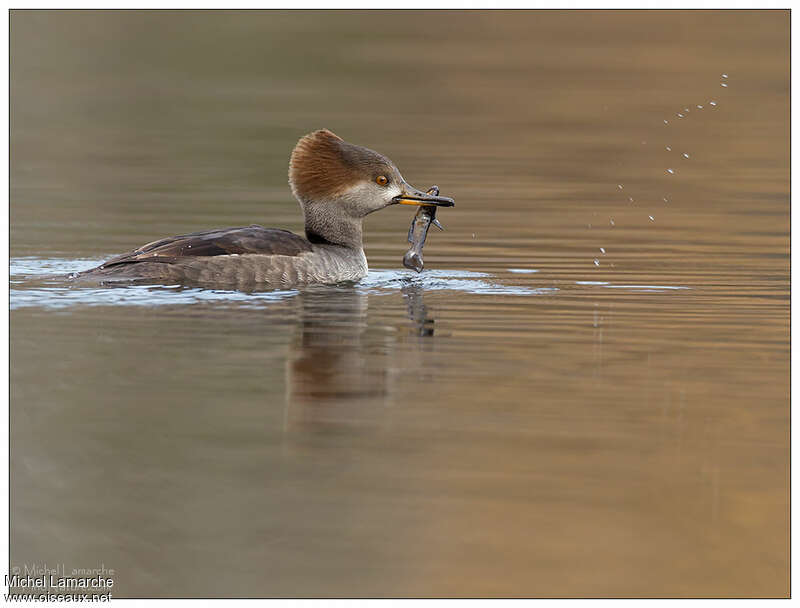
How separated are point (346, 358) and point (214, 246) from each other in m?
2.29

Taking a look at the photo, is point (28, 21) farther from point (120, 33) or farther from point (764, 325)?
point (764, 325)

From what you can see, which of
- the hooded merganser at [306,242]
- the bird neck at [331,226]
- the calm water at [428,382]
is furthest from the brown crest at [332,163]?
the calm water at [428,382]

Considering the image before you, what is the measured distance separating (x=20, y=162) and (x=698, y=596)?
1264 centimetres

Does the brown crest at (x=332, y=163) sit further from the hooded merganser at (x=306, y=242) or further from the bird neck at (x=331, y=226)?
the bird neck at (x=331, y=226)

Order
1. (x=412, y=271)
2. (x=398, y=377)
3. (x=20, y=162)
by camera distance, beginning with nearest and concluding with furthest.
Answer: (x=398, y=377)
(x=412, y=271)
(x=20, y=162)

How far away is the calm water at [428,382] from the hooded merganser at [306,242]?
0.22m

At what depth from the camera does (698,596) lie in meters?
5.39

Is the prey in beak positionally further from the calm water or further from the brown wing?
the brown wing

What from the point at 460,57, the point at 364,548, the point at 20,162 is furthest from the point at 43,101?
the point at 364,548

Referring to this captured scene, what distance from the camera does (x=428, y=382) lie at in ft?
25.3

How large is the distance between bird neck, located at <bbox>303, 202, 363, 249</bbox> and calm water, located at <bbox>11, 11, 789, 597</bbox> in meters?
0.39

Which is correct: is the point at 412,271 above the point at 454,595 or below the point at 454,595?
above

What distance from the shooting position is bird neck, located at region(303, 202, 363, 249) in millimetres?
11109

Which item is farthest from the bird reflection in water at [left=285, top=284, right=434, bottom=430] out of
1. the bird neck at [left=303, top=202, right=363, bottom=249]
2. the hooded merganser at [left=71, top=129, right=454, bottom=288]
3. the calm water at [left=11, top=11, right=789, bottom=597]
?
the bird neck at [left=303, top=202, right=363, bottom=249]
